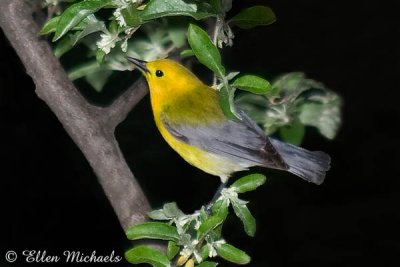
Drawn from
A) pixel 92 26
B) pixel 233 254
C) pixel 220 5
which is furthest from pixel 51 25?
pixel 233 254

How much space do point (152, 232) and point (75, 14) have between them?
1.30ft

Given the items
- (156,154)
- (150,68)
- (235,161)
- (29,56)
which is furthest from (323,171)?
(156,154)

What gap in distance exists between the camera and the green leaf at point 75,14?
4.28 feet

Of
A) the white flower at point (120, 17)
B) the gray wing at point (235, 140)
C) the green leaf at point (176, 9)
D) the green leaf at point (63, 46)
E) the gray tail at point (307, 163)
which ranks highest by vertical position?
the green leaf at point (176, 9)

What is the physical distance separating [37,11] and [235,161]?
571mm

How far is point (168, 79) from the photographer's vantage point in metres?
1.87

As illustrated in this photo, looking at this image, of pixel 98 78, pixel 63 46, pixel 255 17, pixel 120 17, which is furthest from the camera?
pixel 98 78

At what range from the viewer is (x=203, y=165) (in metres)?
1.89

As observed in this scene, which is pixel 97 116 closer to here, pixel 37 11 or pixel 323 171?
pixel 37 11

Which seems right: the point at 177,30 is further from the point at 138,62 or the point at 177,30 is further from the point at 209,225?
the point at 209,225

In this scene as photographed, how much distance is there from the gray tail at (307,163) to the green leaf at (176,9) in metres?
0.60

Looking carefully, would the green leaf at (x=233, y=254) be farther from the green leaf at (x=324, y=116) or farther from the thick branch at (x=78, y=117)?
the green leaf at (x=324, y=116)

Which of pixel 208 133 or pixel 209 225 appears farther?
pixel 208 133

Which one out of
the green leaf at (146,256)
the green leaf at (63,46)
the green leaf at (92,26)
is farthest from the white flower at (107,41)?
the green leaf at (146,256)
